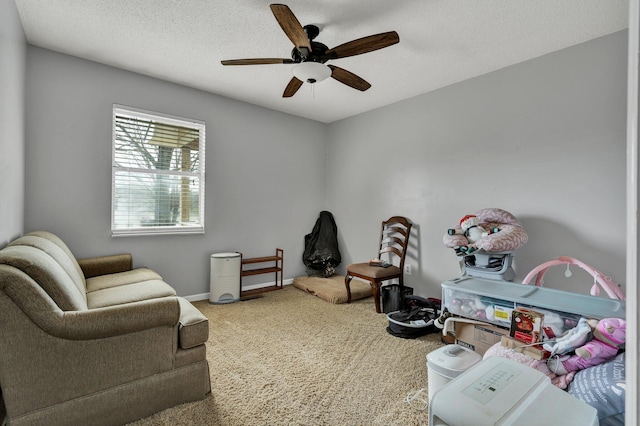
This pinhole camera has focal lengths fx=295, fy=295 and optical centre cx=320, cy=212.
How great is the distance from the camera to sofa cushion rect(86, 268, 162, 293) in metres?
2.48

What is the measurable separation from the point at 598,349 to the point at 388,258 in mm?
2623

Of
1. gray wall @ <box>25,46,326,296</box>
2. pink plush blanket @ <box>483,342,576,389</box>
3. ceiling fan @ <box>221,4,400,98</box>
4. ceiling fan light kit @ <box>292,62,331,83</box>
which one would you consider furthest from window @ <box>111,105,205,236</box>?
pink plush blanket @ <box>483,342,576,389</box>

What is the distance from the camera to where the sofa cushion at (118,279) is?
8.15 feet

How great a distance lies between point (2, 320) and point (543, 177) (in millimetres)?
3746

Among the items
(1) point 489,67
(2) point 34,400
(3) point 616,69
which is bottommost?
(2) point 34,400

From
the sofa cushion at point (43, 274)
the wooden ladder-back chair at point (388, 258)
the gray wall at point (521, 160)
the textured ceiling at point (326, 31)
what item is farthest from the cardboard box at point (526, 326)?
the sofa cushion at point (43, 274)

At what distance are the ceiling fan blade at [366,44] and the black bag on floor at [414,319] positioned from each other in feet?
7.42

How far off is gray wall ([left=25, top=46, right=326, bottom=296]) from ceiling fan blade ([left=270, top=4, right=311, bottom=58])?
203cm

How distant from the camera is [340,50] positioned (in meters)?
2.14

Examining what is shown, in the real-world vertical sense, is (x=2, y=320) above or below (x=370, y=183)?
below

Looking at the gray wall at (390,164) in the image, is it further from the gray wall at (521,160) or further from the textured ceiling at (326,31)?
the textured ceiling at (326,31)

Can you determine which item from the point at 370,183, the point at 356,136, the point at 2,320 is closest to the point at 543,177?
the point at 370,183

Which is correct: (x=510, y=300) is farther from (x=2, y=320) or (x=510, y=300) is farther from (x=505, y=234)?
(x=2, y=320)

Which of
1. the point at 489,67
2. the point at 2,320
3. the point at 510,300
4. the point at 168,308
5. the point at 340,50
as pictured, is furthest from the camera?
the point at 489,67
